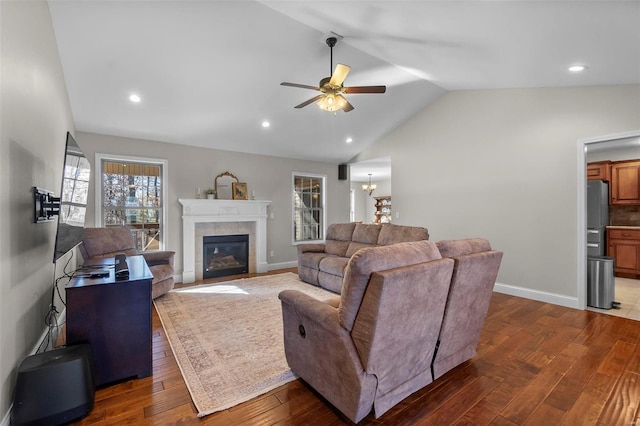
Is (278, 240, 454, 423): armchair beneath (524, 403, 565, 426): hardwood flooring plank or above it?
above

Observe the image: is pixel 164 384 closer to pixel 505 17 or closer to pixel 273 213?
pixel 505 17

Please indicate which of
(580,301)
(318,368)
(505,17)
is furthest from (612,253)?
(318,368)

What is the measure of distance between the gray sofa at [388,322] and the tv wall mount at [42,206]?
1863mm

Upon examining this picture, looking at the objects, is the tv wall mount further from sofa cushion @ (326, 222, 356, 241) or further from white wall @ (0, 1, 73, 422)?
sofa cushion @ (326, 222, 356, 241)

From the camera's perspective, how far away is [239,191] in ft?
19.1

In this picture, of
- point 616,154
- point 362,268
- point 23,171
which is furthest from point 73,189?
point 616,154

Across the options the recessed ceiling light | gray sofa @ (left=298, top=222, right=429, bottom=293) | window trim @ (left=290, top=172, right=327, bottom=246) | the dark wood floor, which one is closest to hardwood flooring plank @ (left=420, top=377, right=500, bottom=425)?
the dark wood floor

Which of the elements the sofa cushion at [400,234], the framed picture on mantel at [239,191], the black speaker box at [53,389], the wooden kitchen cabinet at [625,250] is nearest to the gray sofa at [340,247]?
the sofa cushion at [400,234]

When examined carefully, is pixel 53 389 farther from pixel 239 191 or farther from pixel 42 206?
pixel 239 191

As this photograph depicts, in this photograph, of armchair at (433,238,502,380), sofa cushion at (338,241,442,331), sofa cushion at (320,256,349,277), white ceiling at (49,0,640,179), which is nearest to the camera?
sofa cushion at (338,241,442,331)

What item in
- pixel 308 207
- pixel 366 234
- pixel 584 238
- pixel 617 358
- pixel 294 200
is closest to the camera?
pixel 617 358

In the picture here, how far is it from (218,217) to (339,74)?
3.63 metres

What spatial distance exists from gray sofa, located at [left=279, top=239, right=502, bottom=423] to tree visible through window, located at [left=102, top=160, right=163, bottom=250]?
3.98m

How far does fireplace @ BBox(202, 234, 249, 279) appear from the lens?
17.8ft
